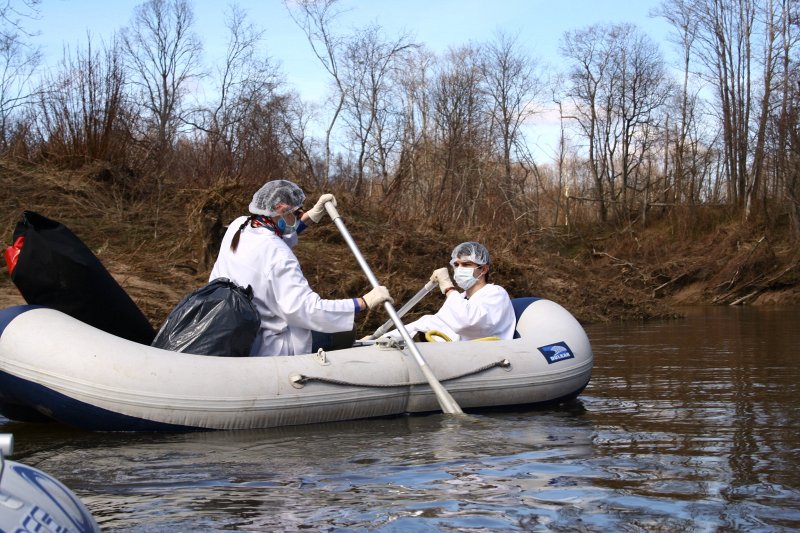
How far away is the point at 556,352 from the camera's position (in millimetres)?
6383

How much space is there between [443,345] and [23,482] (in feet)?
14.2

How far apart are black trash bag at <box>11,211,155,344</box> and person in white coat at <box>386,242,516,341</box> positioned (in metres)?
1.81

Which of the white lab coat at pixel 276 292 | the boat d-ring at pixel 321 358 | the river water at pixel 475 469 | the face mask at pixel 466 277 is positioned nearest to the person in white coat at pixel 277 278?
the white lab coat at pixel 276 292

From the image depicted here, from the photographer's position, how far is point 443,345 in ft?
19.9

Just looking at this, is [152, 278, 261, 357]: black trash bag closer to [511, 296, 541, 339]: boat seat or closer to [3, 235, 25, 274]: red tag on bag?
[3, 235, 25, 274]: red tag on bag

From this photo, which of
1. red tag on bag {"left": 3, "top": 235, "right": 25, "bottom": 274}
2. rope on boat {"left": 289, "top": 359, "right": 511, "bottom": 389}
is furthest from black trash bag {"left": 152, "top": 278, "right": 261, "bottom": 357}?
red tag on bag {"left": 3, "top": 235, "right": 25, "bottom": 274}

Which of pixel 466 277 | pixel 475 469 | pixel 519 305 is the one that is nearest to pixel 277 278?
pixel 466 277

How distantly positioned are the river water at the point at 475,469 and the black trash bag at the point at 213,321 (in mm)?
511

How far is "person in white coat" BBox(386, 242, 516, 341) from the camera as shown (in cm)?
648

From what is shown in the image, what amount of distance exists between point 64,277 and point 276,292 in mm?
1184

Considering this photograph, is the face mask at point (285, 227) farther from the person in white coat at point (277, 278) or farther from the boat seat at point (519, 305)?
the boat seat at point (519, 305)

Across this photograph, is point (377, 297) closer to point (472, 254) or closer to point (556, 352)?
point (472, 254)

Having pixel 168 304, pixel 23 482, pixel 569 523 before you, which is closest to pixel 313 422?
pixel 569 523

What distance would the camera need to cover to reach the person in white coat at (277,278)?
5.48 meters
